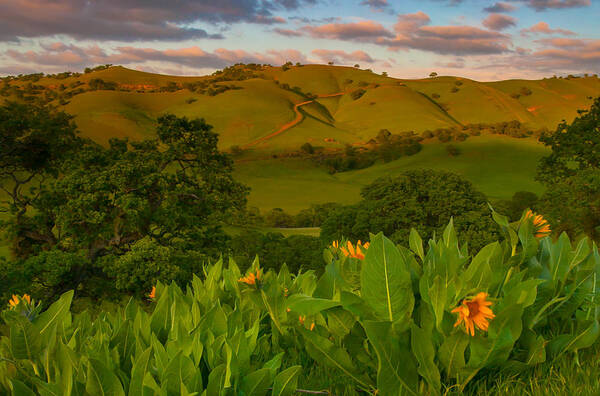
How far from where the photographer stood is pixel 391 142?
284ft

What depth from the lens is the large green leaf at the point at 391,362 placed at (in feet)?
6.17

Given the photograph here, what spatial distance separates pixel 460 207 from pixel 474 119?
108 m

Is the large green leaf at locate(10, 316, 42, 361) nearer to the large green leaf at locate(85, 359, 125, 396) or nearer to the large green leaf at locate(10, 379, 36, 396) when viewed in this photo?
the large green leaf at locate(10, 379, 36, 396)

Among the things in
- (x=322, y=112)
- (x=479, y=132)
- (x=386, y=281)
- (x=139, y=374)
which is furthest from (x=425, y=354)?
(x=322, y=112)

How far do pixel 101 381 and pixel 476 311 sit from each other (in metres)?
1.37

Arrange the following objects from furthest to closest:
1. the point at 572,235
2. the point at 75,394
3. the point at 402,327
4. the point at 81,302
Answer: the point at 572,235, the point at 81,302, the point at 402,327, the point at 75,394

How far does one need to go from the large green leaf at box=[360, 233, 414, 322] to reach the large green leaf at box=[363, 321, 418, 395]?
0.11m

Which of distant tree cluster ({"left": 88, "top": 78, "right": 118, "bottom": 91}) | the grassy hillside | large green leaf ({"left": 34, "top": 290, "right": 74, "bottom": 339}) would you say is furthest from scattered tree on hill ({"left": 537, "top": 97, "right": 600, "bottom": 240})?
distant tree cluster ({"left": 88, "top": 78, "right": 118, "bottom": 91})

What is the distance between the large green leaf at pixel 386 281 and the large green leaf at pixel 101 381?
41.0 inches

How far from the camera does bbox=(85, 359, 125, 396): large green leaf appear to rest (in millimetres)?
1529

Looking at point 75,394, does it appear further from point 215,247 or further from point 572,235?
point 572,235

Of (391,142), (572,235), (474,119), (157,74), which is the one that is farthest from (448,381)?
(157,74)

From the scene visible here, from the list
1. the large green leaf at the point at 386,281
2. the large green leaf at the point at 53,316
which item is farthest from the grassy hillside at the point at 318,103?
the large green leaf at the point at 386,281

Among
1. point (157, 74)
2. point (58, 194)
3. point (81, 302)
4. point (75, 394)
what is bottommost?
point (81, 302)
